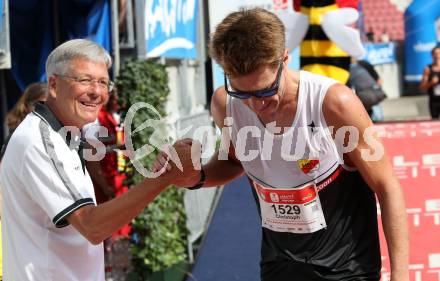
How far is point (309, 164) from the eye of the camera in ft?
9.13

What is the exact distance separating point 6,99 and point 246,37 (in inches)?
204

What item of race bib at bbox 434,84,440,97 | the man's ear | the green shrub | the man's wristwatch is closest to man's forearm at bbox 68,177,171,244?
the man's ear

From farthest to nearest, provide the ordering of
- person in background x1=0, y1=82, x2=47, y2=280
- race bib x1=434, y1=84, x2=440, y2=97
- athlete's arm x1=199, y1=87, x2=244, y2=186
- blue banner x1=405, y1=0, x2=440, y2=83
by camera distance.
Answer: blue banner x1=405, y1=0, x2=440, y2=83 → race bib x1=434, y1=84, x2=440, y2=97 → person in background x1=0, y1=82, x2=47, y2=280 → athlete's arm x1=199, y1=87, x2=244, y2=186

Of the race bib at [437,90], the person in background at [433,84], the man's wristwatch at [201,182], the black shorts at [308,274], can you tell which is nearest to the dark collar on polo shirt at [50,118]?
the man's wristwatch at [201,182]

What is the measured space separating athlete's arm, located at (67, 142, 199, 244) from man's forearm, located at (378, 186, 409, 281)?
765 millimetres

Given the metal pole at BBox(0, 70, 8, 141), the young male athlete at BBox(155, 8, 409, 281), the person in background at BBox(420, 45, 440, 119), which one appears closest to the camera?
the young male athlete at BBox(155, 8, 409, 281)

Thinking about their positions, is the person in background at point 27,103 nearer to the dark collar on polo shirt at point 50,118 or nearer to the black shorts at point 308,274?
the dark collar on polo shirt at point 50,118

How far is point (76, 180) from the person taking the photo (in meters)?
2.54

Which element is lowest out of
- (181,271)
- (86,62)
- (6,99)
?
(181,271)

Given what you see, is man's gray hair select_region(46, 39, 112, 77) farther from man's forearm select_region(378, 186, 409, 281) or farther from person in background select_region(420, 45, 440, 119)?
person in background select_region(420, 45, 440, 119)

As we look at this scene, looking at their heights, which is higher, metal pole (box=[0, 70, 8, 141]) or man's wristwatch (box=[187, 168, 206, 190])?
man's wristwatch (box=[187, 168, 206, 190])

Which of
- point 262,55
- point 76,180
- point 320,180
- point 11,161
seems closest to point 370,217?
point 320,180

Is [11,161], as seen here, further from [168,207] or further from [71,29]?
[71,29]

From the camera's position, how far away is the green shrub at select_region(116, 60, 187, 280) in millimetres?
6535
